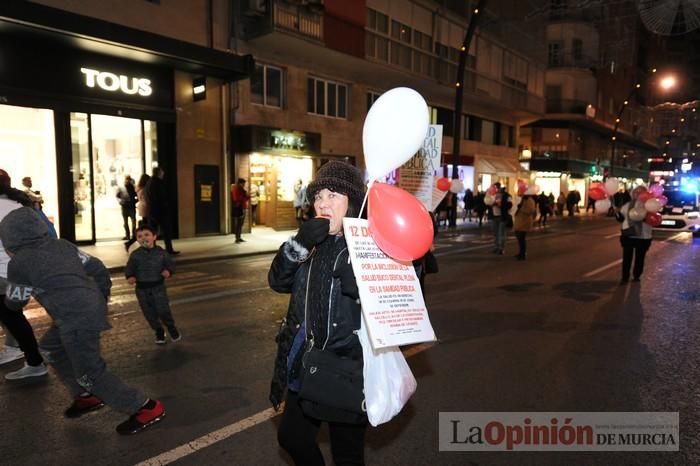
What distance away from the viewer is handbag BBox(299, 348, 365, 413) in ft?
7.29

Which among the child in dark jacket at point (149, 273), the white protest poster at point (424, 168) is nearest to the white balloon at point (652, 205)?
the white protest poster at point (424, 168)

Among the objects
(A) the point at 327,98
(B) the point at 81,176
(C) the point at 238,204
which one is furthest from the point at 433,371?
(A) the point at 327,98

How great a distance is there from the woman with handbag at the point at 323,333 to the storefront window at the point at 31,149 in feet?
43.2

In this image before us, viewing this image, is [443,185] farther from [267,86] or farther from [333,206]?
[267,86]

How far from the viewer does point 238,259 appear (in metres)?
12.8

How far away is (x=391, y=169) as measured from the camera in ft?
8.91

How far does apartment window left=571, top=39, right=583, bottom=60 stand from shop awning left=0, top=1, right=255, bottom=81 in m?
34.6

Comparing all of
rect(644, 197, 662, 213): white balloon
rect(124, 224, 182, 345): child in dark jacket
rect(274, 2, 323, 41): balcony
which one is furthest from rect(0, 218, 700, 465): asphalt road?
rect(274, 2, 323, 41): balcony

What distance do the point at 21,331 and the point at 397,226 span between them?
13.3 ft

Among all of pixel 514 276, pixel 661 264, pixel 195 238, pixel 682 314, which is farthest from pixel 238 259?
pixel 661 264

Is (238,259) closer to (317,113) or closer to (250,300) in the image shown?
(250,300)

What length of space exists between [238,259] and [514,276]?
21.5ft

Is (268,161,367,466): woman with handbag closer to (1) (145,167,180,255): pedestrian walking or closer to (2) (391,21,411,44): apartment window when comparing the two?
(1) (145,167,180,255): pedestrian walking

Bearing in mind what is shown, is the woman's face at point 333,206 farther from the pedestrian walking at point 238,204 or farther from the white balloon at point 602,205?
the pedestrian walking at point 238,204
